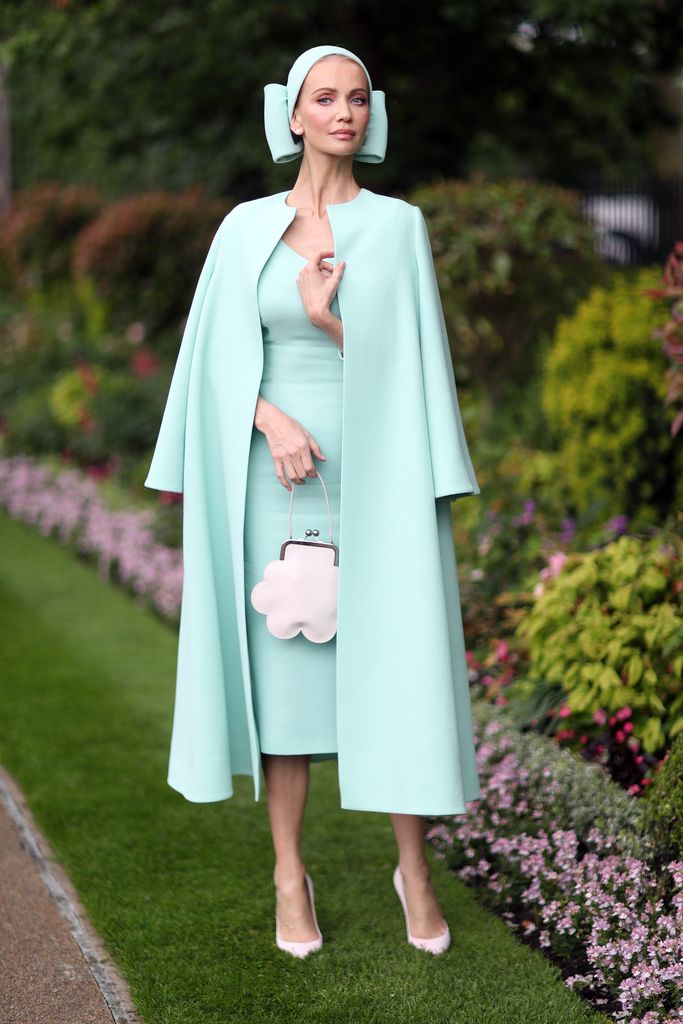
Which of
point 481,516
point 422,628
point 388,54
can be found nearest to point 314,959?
point 422,628

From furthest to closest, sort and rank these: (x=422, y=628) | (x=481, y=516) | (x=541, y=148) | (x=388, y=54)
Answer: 1. (x=541, y=148)
2. (x=388, y=54)
3. (x=481, y=516)
4. (x=422, y=628)

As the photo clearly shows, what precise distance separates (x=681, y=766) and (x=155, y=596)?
163 inches

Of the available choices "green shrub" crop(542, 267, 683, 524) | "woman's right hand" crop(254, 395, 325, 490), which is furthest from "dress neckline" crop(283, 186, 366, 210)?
"green shrub" crop(542, 267, 683, 524)

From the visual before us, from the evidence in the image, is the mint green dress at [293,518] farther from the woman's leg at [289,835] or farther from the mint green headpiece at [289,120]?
the mint green headpiece at [289,120]

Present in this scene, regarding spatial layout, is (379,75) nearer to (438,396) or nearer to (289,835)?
(438,396)

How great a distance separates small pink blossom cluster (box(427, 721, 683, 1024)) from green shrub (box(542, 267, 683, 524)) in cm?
163

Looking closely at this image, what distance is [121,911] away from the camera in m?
3.32

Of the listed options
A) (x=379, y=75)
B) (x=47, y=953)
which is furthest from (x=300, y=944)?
(x=379, y=75)

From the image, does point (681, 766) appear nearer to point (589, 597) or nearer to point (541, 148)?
point (589, 597)

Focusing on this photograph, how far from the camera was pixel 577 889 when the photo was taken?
3158mm

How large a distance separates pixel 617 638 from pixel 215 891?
4.40ft

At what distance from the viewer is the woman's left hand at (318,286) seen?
9.06 ft

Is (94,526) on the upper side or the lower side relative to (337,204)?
lower

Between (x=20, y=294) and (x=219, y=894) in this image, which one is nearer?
(x=219, y=894)
